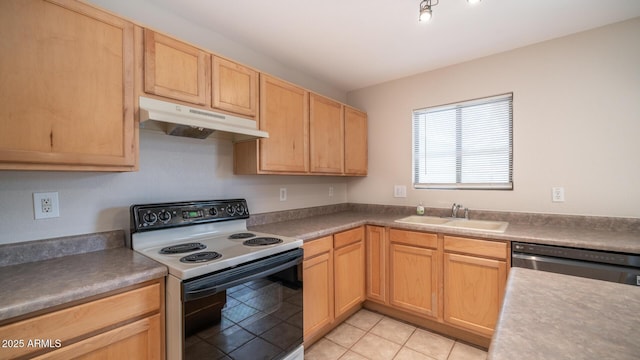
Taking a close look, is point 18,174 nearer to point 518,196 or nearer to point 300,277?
point 300,277

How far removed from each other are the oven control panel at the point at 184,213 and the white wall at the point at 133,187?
0.37 feet

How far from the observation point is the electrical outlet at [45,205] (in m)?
1.30

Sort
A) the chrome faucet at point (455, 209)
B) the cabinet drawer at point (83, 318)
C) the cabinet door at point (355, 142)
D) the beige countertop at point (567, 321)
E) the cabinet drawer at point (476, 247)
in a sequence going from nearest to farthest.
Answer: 1. the beige countertop at point (567, 321)
2. the cabinet drawer at point (83, 318)
3. the cabinet drawer at point (476, 247)
4. the chrome faucet at point (455, 209)
5. the cabinet door at point (355, 142)

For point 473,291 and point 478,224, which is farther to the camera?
point 478,224

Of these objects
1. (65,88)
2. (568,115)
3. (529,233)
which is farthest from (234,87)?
(568,115)

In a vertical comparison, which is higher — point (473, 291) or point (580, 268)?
point (580, 268)

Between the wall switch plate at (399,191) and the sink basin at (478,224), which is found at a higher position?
the wall switch plate at (399,191)

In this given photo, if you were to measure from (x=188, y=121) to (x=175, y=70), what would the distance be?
0.32 metres

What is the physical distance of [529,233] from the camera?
1864 mm

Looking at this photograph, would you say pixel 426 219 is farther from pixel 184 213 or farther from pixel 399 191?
pixel 184 213

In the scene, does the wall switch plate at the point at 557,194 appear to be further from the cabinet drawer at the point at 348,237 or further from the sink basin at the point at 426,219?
the cabinet drawer at the point at 348,237

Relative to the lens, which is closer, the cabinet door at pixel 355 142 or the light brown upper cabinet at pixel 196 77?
the light brown upper cabinet at pixel 196 77

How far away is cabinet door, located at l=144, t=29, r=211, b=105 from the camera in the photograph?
55.8 inches

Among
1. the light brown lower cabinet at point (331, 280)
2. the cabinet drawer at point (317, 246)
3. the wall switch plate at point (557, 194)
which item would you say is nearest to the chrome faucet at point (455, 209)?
the wall switch plate at point (557, 194)
